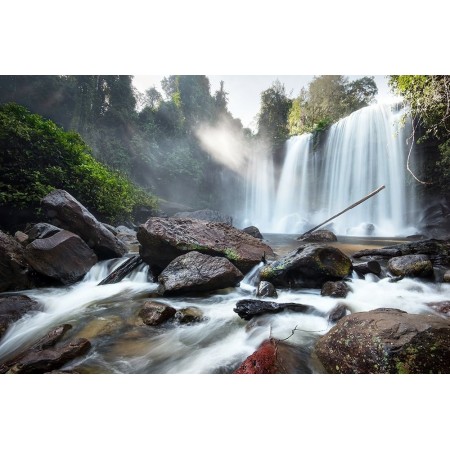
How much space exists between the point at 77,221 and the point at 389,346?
5.31 metres

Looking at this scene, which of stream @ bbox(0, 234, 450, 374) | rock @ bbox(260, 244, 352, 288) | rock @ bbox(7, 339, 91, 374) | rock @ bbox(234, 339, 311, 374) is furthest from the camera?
rock @ bbox(260, 244, 352, 288)

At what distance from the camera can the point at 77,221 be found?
16.0 ft

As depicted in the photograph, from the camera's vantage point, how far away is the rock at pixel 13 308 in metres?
2.72

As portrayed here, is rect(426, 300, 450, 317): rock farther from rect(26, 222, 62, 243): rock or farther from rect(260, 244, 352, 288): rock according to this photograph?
rect(26, 222, 62, 243): rock

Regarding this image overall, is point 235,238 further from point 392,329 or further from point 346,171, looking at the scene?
point 346,171

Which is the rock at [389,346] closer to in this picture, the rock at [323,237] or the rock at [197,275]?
the rock at [197,275]

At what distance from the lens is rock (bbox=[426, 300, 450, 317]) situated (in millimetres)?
2770

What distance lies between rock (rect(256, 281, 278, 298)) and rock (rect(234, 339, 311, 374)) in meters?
1.20

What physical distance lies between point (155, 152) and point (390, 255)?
1747cm

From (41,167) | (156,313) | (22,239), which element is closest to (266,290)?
(156,313)

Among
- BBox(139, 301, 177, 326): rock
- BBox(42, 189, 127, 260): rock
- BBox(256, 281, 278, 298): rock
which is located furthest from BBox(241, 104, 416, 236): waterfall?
BBox(42, 189, 127, 260): rock

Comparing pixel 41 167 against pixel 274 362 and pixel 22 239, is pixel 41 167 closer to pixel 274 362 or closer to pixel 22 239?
pixel 22 239

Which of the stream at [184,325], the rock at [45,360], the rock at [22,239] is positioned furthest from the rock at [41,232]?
the rock at [45,360]

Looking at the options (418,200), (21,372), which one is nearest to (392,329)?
(21,372)
